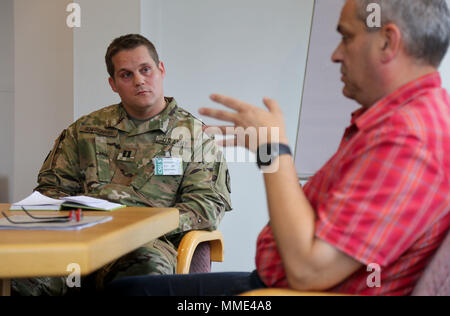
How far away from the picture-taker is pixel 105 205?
Answer: 1753mm

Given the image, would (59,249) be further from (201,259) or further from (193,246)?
(201,259)

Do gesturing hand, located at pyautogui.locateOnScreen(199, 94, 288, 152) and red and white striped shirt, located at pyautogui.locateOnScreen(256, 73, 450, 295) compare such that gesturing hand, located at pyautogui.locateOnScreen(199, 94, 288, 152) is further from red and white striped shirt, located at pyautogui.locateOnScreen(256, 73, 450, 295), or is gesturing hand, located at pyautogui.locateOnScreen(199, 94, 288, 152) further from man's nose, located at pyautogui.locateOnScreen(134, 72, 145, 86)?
man's nose, located at pyautogui.locateOnScreen(134, 72, 145, 86)

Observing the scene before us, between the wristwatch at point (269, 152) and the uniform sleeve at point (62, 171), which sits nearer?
the wristwatch at point (269, 152)

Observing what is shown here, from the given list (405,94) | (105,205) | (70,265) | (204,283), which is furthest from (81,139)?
(405,94)

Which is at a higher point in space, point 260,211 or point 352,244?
point 352,244

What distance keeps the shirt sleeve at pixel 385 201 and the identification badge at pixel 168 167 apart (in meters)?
1.42

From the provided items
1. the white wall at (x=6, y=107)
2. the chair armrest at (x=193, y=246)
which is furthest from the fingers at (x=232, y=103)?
the white wall at (x=6, y=107)

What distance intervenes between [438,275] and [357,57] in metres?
0.44

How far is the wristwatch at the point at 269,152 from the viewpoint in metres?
1.02

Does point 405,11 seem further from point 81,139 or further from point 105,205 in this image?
point 81,139

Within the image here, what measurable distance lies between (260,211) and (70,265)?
8.79 feet

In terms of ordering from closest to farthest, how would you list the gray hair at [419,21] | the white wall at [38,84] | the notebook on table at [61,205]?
the gray hair at [419,21] < the notebook on table at [61,205] < the white wall at [38,84]

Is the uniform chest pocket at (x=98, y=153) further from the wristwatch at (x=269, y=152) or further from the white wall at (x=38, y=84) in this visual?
the wristwatch at (x=269, y=152)
